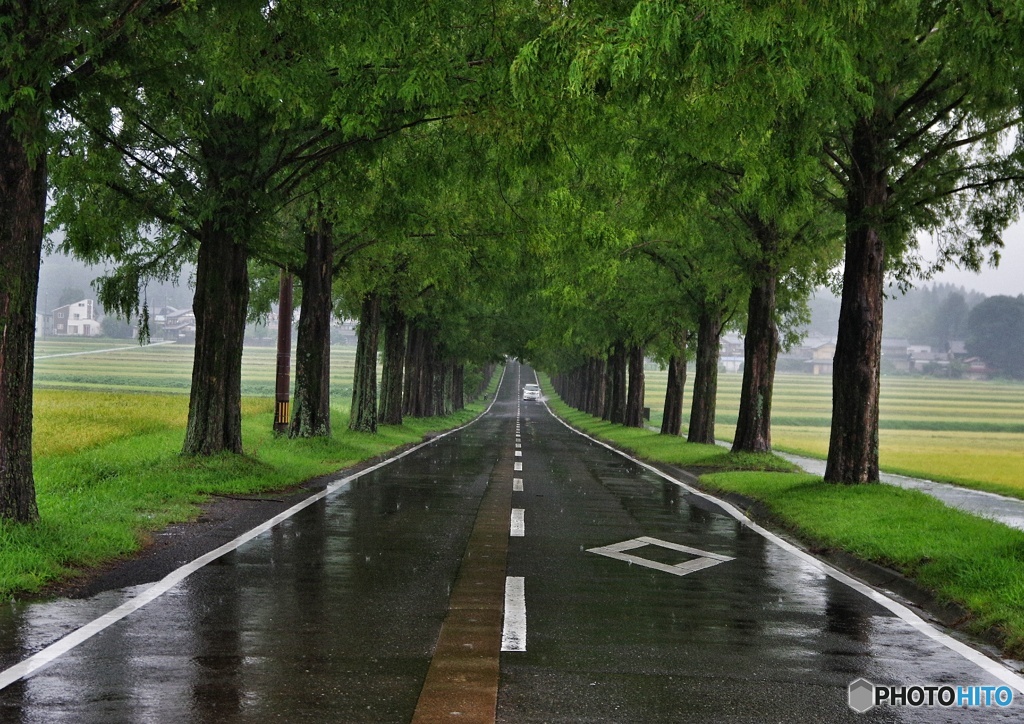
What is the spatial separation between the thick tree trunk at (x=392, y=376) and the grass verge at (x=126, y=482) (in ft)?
32.7

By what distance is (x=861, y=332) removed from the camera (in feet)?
49.2

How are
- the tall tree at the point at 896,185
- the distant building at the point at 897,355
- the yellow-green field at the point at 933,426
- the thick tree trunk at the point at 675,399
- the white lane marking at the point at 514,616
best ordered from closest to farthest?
the white lane marking at the point at 514,616, the tall tree at the point at 896,185, the yellow-green field at the point at 933,426, the thick tree trunk at the point at 675,399, the distant building at the point at 897,355

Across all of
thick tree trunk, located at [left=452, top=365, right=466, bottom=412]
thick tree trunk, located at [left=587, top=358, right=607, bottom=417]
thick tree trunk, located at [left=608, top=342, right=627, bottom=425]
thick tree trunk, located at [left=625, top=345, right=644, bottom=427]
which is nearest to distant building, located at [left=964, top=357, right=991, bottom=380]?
thick tree trunk, located at [left=452, top=365, right=466, bottom=412]

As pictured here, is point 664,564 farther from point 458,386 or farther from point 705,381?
point 458,386

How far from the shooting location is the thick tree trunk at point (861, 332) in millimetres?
14805

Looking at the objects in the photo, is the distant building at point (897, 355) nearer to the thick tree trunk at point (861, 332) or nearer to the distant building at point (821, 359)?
the distant building at point (821, 359)

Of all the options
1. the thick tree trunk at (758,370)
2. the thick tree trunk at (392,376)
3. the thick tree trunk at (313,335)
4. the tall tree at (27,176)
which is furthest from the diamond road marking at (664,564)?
the thick tree trunk at (392,376)

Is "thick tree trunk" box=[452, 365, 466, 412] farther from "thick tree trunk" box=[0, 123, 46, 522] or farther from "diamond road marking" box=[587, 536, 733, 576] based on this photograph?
"thick tree trunk" box=[0, 123, 46, 522]

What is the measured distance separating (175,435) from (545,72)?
660 inches

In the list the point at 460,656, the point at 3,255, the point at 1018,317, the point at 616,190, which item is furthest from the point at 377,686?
the point at 1018,317

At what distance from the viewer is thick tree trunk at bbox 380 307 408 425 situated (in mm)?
38281

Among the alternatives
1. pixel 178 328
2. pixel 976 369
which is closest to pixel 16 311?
pixel 976 369

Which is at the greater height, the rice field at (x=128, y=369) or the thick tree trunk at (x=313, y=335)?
the thick tree trunk at (x=313, y=335)

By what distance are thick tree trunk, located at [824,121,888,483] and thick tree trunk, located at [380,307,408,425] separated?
24913 mm
